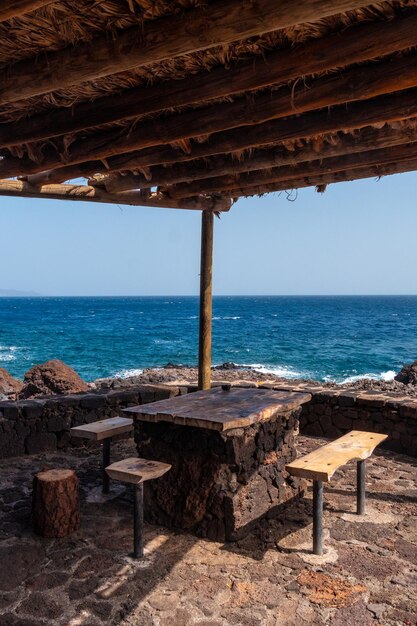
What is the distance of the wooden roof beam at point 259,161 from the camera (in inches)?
161

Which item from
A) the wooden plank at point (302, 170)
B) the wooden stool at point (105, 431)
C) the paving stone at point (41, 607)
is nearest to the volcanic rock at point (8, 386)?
the wooden stool at point (105, 431)

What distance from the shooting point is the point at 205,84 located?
10.6 feet

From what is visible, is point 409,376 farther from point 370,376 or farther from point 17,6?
point 17,6

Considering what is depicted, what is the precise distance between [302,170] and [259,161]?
1.87 ft

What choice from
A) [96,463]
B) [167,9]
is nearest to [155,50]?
[167,9]

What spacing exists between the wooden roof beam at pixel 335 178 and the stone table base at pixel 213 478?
2453mm

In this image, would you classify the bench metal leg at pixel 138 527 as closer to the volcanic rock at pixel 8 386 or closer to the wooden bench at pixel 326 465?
the wooden bench at pixel 326 465

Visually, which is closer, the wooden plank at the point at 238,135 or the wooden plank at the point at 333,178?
the wooden plank at the point at 238,135

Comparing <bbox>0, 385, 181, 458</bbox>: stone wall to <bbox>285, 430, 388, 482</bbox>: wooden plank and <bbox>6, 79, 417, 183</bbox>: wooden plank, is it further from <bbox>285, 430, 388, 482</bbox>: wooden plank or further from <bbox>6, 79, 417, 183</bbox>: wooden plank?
<bbox>285, 430, 388, 482</bbox>: wooden plank

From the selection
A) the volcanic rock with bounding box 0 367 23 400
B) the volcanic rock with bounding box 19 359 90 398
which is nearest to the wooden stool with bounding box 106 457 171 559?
the volcanic rock with bounding box 19 359 90 398

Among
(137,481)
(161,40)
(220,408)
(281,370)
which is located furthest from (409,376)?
(161,40)

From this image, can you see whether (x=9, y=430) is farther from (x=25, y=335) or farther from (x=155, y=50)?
(x=25, y=335)

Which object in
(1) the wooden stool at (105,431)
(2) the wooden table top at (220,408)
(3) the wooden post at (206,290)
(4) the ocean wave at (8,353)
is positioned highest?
(3) the wooden post at (206,290)

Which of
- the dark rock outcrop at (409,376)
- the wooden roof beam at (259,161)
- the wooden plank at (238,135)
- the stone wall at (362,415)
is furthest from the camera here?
the dark rock outcrop at (409,376)
